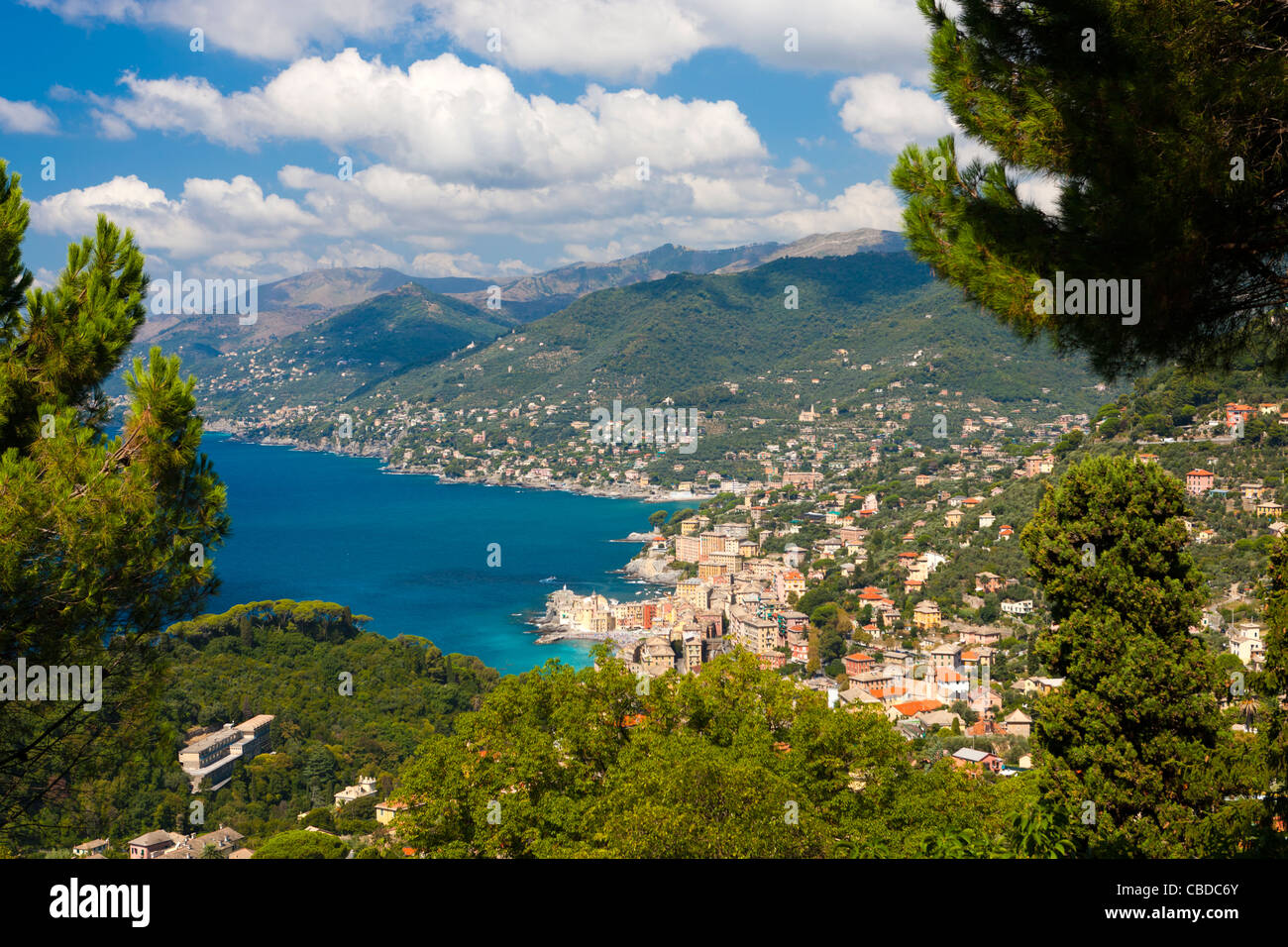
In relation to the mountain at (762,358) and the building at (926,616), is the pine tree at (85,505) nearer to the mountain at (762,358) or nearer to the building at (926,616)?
the building at (926,616)

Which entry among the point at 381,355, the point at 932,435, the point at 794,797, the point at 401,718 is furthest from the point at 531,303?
the point at 794,797

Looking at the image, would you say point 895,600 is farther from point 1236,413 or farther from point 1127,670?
point 1127,670

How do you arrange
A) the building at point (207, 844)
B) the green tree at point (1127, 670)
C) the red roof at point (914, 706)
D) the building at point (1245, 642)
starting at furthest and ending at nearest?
1. the red roof at point (914, 706)
2. the building at point (1245, 642)
3. the building at point (207, 844)
4. the green tree at point (1127, 670)

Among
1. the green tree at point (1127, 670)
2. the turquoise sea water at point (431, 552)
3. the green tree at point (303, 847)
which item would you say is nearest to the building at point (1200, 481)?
the turquoise sea water at point (431, 552)

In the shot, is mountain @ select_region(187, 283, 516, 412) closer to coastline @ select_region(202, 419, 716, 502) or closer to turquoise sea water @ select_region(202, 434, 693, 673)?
coastline @ select_region(202, 419, 716, 502)

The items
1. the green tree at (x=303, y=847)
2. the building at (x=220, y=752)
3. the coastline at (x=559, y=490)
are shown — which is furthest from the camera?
the coastline at (x=559, y=490)

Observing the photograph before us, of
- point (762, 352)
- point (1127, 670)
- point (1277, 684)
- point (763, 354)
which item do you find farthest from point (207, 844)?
point (762, 352)
